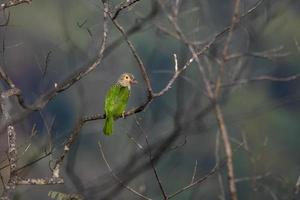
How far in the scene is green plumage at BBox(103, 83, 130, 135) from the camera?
513cm

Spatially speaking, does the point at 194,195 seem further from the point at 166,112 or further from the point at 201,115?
the point at 201,115

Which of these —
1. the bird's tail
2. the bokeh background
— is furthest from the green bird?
the bokeh background

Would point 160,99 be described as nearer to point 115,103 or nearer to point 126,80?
point 126,80

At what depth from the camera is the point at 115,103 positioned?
203 inches

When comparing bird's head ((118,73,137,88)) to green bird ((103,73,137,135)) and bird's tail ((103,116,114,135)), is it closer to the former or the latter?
green bird ((103,73,137,135))

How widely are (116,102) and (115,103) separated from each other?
1 cm

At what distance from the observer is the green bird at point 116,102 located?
5.13 m

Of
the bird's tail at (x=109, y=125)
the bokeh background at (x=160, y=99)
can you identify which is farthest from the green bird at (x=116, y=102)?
the bokeh background at (x=160, y=99)

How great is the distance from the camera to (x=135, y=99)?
27.2 ft

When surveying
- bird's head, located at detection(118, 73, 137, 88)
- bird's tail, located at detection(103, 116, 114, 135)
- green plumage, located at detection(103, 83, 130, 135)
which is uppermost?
bird's head, located at detection(118, 73, 137, 88)

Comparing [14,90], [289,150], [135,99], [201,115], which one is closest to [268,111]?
[289,150]

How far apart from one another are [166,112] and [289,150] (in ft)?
7.99

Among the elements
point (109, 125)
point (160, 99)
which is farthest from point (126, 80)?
point (160, 99)

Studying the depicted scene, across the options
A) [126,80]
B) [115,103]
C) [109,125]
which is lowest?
[109,125]
